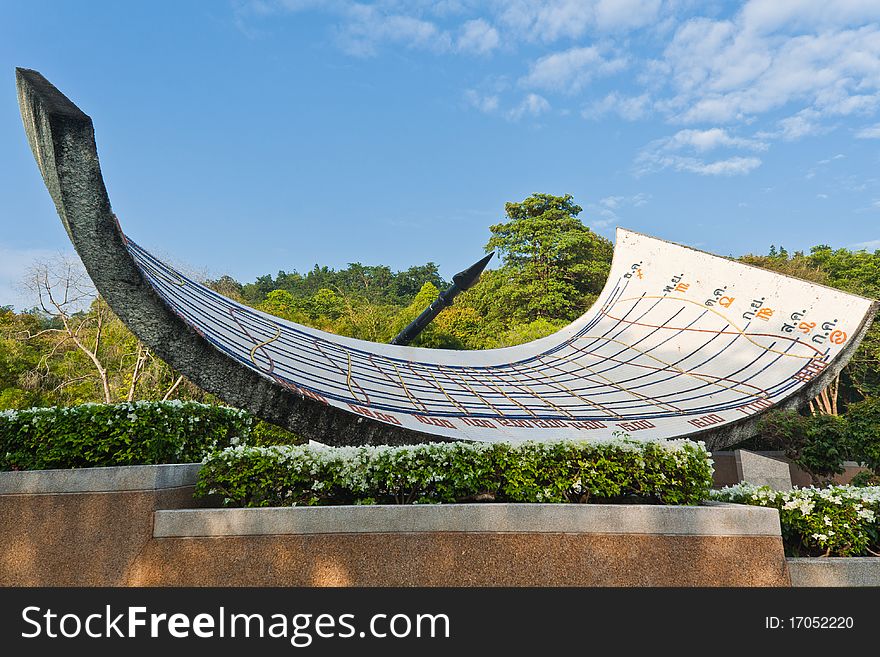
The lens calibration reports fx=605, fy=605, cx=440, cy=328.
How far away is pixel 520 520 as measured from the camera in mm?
3072

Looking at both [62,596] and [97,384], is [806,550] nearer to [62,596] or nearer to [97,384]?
[62,596]

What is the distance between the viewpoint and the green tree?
63.6ft

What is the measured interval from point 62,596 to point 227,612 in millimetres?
899

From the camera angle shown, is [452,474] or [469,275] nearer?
[452,474]

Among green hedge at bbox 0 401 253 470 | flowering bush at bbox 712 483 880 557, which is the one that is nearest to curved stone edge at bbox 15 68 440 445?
green hedge at bbox 0 401 253 470

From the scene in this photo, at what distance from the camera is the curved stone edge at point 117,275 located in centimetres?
321

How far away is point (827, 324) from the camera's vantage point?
791cm

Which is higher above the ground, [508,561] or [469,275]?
[469,275]

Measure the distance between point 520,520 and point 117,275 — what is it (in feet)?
8.65

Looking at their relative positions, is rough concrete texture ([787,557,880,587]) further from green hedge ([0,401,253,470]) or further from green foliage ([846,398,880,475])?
green foliage ([846,398,880,475])

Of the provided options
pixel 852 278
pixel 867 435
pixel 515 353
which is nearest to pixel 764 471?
pixel 867 435

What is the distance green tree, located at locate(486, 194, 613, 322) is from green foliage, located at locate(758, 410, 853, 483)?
12016mm

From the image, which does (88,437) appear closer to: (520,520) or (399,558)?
(399,558)

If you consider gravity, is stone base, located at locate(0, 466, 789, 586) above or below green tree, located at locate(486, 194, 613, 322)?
below
